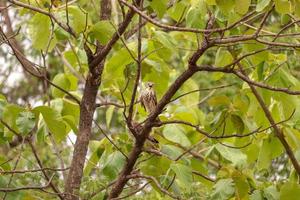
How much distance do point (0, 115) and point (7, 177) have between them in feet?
0.64

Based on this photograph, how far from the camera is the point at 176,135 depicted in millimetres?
2297

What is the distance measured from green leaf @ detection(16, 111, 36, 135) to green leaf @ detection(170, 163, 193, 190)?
1.47 feet

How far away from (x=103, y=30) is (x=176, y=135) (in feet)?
1.52

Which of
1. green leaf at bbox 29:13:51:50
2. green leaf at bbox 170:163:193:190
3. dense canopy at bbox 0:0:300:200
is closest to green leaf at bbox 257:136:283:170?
dense canopy at bbox 0:0:300:200

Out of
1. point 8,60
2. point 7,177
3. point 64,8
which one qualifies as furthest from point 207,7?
point 8,60

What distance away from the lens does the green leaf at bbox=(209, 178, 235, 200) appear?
211 centimetres

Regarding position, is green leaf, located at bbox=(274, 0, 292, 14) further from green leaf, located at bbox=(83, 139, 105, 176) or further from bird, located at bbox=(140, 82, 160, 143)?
green leaf, located at bbox=(83, 139, 105, 176)

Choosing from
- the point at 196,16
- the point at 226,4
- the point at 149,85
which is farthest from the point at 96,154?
the point at 226,4

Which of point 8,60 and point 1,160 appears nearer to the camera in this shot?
point 1,160

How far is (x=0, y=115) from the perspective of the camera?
2102 millimetres

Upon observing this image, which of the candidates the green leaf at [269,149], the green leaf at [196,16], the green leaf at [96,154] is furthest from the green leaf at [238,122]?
the green leaf at [96,154]

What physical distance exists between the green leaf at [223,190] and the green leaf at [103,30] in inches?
22.7

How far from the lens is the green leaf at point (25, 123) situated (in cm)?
198

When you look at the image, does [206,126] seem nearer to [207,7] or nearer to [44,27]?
[207,7]
